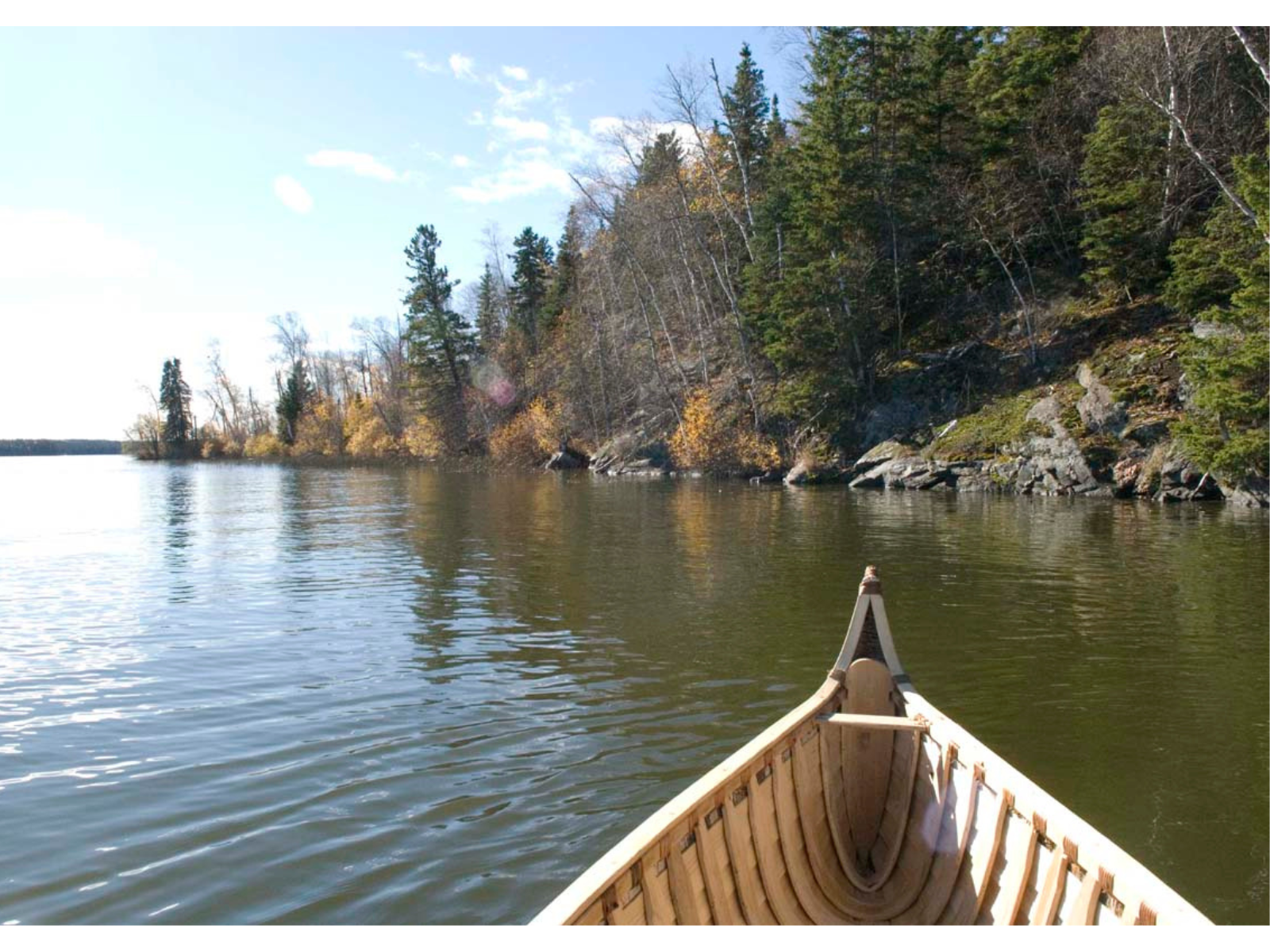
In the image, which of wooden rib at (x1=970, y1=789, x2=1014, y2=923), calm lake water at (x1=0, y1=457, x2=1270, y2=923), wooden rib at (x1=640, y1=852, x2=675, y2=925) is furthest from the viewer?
calm lake water at (x1=0, y1=457, x2=1270, y2=923)

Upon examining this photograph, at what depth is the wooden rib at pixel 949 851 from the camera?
4.42 metres

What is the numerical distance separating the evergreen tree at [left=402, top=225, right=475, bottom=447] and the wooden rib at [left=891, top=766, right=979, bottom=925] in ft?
224

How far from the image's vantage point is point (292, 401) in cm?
9838

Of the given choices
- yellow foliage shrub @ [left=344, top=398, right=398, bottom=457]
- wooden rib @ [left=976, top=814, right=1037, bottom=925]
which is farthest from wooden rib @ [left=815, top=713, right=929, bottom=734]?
yellow foliage shrub @ [left=344, top=398, right=398, bottom=457]

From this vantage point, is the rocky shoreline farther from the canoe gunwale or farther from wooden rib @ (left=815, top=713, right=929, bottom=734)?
the canoe gunwale

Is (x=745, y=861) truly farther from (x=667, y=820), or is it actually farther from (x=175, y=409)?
(x=175, y=409)

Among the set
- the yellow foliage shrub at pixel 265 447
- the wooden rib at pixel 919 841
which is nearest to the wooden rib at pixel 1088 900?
the wooden rib at pixel 919 841

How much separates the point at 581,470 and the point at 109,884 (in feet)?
154

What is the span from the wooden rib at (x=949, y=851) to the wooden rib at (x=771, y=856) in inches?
23.4

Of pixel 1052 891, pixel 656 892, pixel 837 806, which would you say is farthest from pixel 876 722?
pixel 656 892

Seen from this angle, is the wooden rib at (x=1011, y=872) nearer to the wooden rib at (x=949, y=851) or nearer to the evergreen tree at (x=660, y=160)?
the wooden rib at (x=949, y=851)

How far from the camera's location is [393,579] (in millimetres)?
15570

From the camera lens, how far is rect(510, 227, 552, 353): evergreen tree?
236ft

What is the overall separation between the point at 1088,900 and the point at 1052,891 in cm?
27
